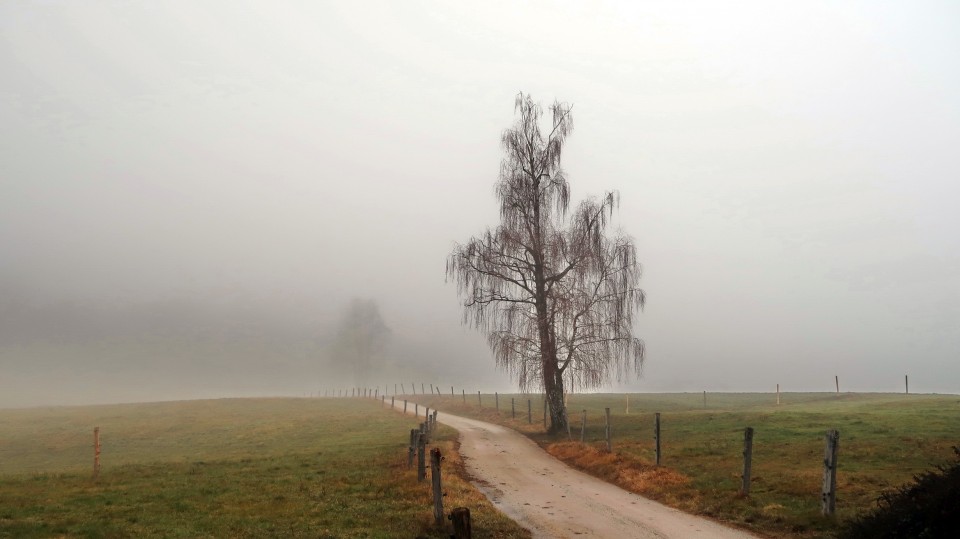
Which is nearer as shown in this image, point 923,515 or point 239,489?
point 923,515

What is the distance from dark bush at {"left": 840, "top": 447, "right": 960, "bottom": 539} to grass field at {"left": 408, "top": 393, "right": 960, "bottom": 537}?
528cm

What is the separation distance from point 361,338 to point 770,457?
9735 centimetres

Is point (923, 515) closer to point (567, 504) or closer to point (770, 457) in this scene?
point (567, 504)

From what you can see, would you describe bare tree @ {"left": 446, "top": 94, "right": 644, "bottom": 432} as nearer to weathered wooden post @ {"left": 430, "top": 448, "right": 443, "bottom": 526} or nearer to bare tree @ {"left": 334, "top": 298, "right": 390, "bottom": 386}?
weathered wooden post @ {"left": 430, "top": 448, "right": 443, "bottom": 526}

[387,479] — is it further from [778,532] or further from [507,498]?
[778,532]

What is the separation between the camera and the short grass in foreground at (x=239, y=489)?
16219mm

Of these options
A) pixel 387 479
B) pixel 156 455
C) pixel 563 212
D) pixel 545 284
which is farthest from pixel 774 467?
pixel 156 455

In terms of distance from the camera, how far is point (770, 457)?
24766 millimetres

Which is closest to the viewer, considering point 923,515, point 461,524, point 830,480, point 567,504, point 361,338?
point 923,515

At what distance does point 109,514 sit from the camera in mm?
18328

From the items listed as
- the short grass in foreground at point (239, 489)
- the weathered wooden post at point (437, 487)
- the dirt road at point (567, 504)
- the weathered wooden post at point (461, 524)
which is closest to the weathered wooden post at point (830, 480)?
the dirt road at point (567, 504)

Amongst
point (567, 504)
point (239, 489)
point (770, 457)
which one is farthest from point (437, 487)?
point (770, 457)

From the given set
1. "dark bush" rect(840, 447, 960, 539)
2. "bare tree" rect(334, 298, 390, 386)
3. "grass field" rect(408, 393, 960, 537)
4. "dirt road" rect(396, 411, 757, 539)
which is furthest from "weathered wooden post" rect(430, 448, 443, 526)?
"bare tree" rect(334, 298, 390, 386)

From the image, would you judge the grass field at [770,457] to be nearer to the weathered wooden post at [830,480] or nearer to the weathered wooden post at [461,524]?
the weathered wooden post at [830,480]
